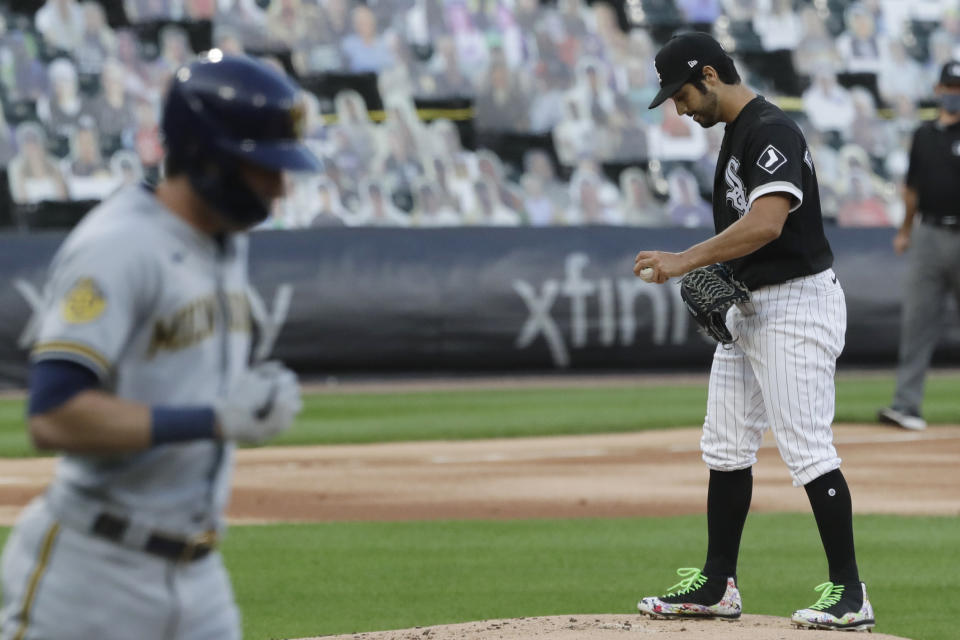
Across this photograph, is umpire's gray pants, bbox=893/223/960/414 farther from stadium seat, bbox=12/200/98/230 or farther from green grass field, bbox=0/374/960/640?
stadium seat, bbox=12/200/98/230

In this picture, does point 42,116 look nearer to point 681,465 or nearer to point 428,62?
point 428,62

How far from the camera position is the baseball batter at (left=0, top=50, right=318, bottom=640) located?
258 centimetres

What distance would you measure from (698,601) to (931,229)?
22.6 feet

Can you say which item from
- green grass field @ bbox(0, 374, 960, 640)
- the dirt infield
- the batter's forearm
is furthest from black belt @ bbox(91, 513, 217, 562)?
the dirt infield

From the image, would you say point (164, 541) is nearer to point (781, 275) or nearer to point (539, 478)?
point (781, 275)

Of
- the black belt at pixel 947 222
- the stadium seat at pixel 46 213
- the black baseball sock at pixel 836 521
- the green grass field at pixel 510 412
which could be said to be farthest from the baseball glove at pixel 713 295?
the stadium seat at pixel 46 213

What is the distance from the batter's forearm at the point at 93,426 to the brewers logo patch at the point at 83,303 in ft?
0.42

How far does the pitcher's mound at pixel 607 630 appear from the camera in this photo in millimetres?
5133

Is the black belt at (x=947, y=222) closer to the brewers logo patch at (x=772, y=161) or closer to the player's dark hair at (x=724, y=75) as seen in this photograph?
the player's dark hair at (x=724, y=75)

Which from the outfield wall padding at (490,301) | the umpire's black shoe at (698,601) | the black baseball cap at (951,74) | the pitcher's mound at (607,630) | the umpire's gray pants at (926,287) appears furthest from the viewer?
the outfield wall padding at (490,301)

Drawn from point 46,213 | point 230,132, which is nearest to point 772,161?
point 230,132

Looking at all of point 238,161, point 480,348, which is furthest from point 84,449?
point 480,348

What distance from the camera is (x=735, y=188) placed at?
17.9 feet

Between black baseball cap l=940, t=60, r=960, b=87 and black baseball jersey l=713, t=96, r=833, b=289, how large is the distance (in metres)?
6.36
